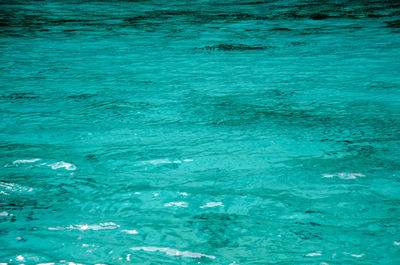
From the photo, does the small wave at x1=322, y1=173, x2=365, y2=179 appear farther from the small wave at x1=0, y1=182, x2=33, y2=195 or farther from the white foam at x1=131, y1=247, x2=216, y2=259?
the small wave at x1=0, y1=182, x2=33, y2=195

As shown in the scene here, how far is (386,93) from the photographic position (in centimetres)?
260

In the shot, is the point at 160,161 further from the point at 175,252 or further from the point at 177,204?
the point at 175,252

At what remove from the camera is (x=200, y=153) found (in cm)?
183

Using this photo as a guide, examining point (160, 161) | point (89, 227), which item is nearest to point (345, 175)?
point (160, 161)

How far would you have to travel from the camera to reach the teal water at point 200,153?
1.23m

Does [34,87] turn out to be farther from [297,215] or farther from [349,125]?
[297,215]

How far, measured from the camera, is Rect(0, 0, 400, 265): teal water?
1.23 metres

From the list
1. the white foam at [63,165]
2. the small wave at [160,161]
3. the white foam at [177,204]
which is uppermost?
the white foam at [63,165]

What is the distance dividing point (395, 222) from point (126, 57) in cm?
269

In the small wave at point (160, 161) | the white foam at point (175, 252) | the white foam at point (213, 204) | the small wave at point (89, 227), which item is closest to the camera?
the white foam at point (175, 252)

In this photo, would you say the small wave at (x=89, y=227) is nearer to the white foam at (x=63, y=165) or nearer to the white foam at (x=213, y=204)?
the white foam at (x=213, y=204)

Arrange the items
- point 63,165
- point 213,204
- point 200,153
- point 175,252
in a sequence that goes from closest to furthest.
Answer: point 175,252 → point 213,204 → point 63,165 → point 200,153

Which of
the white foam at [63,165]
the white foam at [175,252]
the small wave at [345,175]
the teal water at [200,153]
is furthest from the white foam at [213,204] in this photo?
the white foam at [63,165]

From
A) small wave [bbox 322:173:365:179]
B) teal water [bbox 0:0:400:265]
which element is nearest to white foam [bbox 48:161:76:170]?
teal water [bbox 0:0:400:265]
